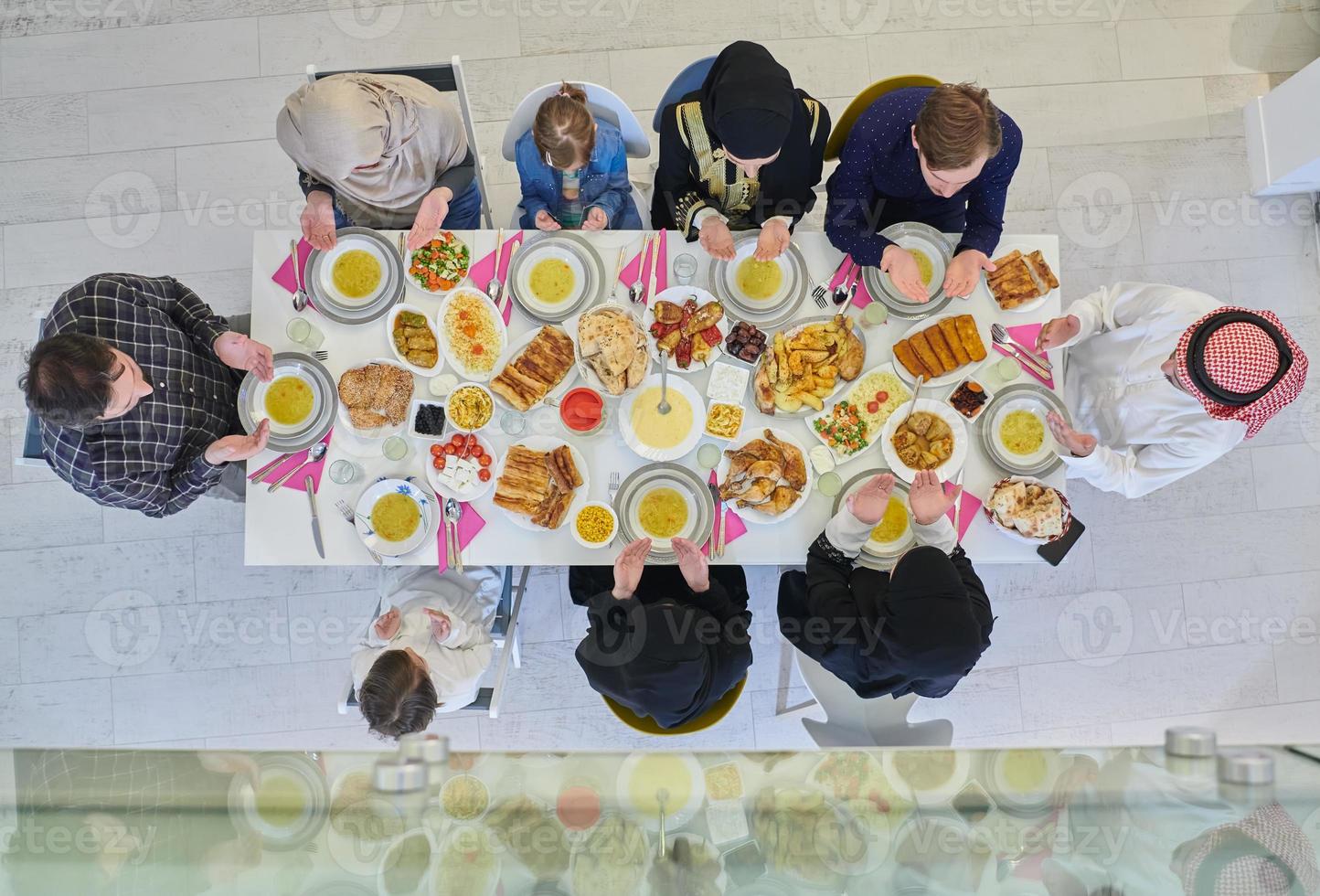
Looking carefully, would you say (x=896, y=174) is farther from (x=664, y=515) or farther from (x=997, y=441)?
(x=664, y=515)

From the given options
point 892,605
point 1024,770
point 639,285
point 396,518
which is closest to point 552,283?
point 639,285

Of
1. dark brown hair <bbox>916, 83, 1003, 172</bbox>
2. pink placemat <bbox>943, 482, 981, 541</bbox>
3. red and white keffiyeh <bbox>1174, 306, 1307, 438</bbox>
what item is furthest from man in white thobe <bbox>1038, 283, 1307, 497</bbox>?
dark brown hair <bbox>916, 83, 1003, 172</bbox>

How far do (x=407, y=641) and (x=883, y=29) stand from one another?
3.50 metres

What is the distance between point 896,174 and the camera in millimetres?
2803

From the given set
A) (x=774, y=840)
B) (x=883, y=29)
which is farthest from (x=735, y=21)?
(x=774, y=840)

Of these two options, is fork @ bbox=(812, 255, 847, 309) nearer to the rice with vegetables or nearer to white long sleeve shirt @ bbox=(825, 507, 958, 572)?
white long sleeve shirt @ bbox=(825, 507, 958, 572)

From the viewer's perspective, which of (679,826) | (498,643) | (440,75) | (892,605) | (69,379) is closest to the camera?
(679,826)

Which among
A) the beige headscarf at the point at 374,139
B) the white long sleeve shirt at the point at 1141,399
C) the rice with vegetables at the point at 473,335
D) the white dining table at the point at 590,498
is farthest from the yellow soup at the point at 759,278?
the beige headscarf at the point at 374,139

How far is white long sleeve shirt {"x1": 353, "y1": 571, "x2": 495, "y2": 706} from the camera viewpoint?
2727 millimetres

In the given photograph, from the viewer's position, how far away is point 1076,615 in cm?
369

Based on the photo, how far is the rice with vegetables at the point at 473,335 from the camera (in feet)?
9.13

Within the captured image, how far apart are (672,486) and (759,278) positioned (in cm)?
77

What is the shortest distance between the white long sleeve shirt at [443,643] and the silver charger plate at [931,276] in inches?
70.7

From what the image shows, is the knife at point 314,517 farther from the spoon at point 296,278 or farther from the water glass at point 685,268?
the water glass at point 685,268
